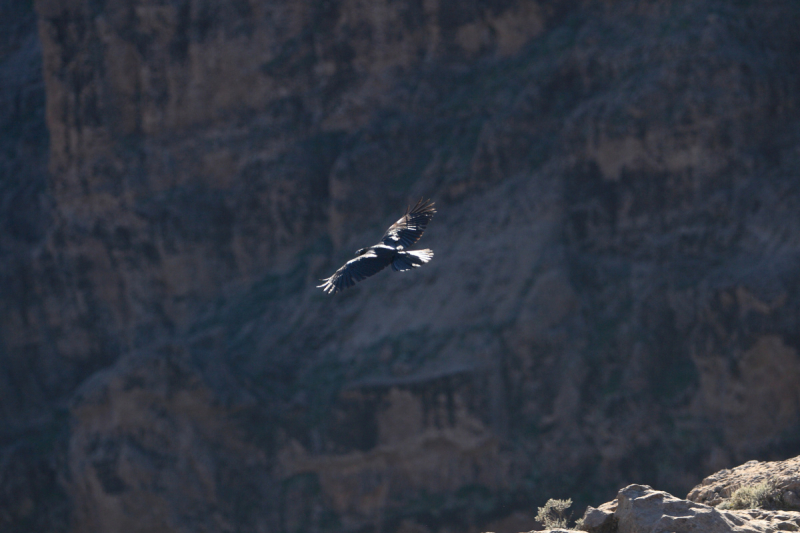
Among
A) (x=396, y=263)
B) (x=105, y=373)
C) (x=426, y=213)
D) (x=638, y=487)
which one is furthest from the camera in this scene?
(x=105, y=373)

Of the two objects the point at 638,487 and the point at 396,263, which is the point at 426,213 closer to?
the point at 396,263

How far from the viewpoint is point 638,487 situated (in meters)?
8.01

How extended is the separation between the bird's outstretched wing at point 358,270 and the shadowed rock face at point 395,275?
35.1ft

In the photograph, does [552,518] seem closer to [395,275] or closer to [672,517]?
[672,517]

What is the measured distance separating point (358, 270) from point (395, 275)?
43.6ft

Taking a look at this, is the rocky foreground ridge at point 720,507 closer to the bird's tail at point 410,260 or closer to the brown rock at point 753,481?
the brown rock at point 753,481

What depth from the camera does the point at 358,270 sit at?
12.3 metres

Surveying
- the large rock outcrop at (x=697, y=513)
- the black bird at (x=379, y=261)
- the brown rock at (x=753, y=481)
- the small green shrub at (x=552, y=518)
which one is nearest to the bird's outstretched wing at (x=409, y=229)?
the black bird at (x=379, y=261)

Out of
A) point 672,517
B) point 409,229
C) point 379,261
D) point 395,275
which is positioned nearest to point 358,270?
point 379,261

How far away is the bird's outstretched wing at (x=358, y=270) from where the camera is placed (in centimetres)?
1209

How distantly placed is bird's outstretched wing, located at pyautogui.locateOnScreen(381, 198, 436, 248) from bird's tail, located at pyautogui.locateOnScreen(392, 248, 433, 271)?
2.28ft

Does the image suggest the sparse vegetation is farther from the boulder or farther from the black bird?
the black bird

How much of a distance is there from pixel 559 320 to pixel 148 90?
13907mm

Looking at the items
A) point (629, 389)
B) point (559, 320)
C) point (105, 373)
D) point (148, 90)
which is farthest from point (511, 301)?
point (148, 90)
